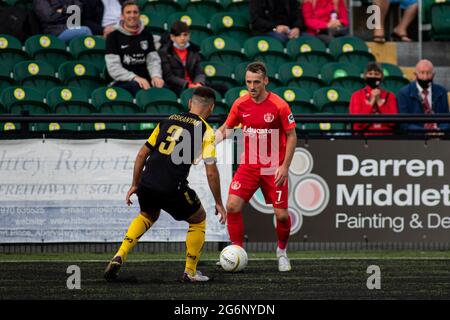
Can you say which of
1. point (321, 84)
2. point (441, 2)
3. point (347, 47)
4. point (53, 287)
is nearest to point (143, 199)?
point (53, 287)

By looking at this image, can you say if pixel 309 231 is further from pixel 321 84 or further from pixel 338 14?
pixel 338 14

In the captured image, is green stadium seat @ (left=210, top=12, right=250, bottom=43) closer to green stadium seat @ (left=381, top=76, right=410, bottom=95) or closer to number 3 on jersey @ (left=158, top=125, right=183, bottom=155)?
green stadium seat @ (left=381, top=76, right=410, bottom=95)

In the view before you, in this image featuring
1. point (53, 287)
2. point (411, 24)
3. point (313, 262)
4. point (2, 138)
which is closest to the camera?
point (53, 287)

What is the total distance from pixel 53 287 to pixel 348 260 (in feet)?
12.7

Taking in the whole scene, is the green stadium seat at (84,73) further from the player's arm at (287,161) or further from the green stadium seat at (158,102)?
the player's arm at (287,161)

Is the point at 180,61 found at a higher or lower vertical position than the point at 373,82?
higher

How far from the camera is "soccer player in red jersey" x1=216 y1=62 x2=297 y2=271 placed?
36.7 feet

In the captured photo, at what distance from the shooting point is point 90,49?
51.2ft

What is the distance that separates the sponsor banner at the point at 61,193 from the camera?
12828 mm

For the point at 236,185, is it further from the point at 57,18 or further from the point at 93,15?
the point at 93,15

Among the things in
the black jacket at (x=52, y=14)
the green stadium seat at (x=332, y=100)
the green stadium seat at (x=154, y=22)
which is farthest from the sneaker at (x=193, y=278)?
the green stadium seat at (x=154, y=22)

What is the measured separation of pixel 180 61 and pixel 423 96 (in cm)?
331

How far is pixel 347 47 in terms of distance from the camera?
55.6 ft

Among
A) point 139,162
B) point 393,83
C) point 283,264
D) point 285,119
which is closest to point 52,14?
point 393,83
